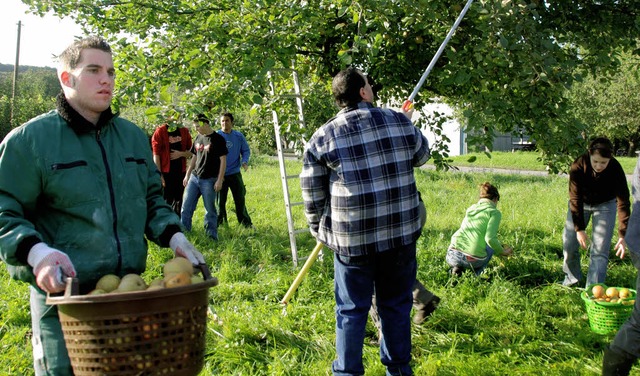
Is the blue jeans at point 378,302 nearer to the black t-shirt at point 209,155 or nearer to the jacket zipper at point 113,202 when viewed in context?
the jacket zipper at point 113,202

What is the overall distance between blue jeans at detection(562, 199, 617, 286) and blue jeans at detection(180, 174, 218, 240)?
4.08 m

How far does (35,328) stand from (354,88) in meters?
1.96

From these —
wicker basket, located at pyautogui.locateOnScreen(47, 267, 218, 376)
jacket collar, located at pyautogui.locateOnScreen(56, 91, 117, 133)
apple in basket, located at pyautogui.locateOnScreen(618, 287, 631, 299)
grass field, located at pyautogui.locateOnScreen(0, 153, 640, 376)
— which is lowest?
grass field, located at pyautogui.locateOnScreen(0, 153, 640, 376)

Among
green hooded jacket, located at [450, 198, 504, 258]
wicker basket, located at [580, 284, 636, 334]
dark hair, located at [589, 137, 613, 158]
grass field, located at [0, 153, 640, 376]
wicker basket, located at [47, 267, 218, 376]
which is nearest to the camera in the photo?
wicker basket, located at [47, 267, 218, 376]

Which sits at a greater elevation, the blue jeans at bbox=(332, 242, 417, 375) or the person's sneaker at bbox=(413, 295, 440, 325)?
the blue jeans at bbox=(332, 242, 417, 375)

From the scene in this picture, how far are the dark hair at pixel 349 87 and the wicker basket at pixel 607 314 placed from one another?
246 centimetres

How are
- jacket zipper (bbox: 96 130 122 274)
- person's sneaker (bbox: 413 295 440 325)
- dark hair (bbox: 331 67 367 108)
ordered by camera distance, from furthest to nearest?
1. person's sneaker (bbox: 413 295 440 325)
2. dark hair (bbox: 331 67 367 108)
3. jacket zipper (bbox: 96 130 122 274)

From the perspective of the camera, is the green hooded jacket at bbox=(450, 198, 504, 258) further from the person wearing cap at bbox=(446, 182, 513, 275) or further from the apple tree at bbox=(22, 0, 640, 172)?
the apple tree at bbox=(22, 0, 640, 172)

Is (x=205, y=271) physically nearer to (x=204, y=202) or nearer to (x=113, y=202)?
Result: (x=113, y=202)

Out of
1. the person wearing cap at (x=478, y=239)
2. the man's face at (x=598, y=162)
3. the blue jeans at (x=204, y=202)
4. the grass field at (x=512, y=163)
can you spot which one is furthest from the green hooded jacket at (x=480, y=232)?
the grass field at (x=512, y=163)

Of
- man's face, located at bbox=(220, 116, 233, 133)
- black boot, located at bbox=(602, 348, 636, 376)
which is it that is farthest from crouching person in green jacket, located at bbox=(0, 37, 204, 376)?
man's face, located at bbox=(220, 116, 233, 133)

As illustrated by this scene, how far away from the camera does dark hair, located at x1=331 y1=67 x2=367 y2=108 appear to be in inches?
124

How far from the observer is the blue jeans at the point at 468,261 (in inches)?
205

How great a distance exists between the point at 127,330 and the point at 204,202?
18.1 feet
